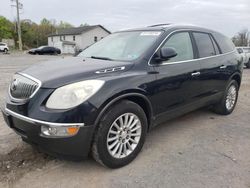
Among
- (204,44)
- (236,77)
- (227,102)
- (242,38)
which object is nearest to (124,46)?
(204,44)

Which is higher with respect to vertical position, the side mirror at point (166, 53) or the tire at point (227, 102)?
the side mirror at point (166, 53)

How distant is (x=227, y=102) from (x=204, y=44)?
1474 millimetres

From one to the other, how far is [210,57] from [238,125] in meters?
1.40

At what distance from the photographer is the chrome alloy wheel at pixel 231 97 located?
17.8 feet

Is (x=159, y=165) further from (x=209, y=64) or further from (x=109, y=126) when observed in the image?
(x=209, y=64)

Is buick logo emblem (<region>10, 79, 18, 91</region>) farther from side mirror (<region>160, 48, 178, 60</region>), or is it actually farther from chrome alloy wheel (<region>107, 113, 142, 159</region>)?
side mirror (<region>160, 48, 178, 60</region>)

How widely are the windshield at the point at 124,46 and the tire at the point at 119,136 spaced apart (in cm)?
78

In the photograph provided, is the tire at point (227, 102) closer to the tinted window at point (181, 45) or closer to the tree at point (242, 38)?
the tinted window at point (181, 45)

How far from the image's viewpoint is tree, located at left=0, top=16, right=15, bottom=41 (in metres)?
62.7

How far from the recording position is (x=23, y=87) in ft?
10.00

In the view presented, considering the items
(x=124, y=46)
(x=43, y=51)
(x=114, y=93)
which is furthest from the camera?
(x=43, y=51)

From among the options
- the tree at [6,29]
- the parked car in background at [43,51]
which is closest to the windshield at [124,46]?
the parked car in background at [43,51]

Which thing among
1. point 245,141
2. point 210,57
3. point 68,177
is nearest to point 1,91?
point 68,177

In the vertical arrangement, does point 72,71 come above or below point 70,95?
above
